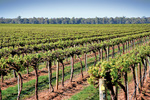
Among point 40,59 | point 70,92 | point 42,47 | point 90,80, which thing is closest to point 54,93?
point 70,92

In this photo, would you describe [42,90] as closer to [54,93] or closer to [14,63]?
[54,93]

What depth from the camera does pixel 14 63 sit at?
909 centimetres

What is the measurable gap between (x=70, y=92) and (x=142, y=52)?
5.25 m

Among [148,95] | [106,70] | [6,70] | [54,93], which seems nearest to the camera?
[106,70]

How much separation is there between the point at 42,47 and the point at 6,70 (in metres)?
9.20

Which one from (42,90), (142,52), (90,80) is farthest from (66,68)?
(90,80)

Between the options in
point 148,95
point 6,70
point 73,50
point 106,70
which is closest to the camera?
point 106,70

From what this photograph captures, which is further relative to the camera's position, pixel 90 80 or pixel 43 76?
pixel 43 76

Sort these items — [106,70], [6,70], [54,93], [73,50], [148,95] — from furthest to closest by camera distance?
[73,50] < [54,93] < [148,95] < [6,70] < [106,70]

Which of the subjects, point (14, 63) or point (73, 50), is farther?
point (73, 50)

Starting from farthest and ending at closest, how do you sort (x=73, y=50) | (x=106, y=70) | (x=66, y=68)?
(x=66, y=68)
(x=73, y=50)
(x=106, y=70)

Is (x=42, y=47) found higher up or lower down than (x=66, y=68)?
higher up

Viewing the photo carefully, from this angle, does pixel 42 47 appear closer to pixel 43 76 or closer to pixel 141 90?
pixel 43 76

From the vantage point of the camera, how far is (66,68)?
16.9 meters
